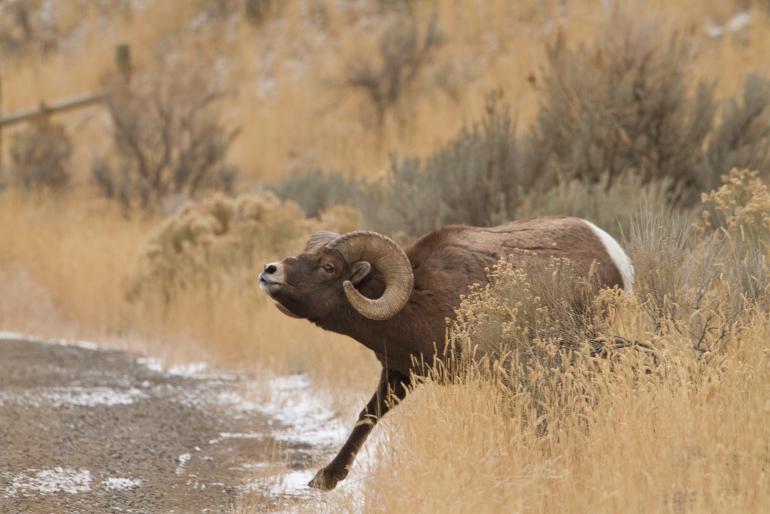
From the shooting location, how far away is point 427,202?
9984mm

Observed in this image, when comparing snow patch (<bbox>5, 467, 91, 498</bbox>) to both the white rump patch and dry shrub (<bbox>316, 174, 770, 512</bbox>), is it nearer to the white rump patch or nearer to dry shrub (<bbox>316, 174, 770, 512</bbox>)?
dry shrub (<bbox>316, 174, 770, 512</bbox>)

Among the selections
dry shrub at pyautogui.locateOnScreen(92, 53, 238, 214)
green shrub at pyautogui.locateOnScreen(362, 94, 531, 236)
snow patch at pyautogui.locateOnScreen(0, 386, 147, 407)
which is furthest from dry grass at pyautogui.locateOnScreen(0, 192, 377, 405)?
snow patch at pyautogui.locateOnScreen(0, 386, 147, 407)

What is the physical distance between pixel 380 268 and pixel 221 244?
6.06 m

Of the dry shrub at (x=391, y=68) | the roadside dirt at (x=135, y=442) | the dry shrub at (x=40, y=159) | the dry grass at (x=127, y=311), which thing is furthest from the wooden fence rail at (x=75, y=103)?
the roadside dirt at (x=135, y=442)

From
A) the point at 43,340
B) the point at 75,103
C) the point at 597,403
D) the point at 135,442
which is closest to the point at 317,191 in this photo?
the point at 43,340

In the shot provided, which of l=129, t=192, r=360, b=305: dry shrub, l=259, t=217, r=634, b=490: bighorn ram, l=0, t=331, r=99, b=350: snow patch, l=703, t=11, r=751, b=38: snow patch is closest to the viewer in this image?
l=259, t=217, r=634, b=490: bighorn ram

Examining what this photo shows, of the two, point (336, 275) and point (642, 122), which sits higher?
point (642, 122)

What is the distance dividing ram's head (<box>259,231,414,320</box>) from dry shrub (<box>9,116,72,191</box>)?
1505 cm

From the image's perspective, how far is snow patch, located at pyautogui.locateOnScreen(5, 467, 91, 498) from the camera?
612 centimetres

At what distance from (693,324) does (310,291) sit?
1966mm

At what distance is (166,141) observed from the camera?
17719 millimetres

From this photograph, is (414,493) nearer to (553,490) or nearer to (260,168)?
(553,490)

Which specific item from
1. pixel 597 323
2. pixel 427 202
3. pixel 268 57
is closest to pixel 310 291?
pixel 597 323

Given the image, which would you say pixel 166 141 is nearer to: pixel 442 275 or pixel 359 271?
pixel 359 271
